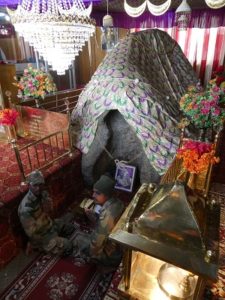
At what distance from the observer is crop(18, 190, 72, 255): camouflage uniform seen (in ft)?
8.39

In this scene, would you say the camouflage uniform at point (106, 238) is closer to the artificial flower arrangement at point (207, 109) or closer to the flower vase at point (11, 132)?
the artificial flower arrangement at point (207, 109)

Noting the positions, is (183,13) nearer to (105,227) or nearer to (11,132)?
(11,132)

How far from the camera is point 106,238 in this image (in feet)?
7.87

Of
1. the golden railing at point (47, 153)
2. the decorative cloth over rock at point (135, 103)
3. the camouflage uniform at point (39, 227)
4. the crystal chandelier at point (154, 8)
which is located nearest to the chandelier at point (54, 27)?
the decorative cloth over rock at point (135, 103)

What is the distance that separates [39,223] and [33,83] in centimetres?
258

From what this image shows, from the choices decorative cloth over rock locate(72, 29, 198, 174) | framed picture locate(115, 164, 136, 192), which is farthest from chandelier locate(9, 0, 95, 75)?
framed picture locate(115, 164, 136, 192)

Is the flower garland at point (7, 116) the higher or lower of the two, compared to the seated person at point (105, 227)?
higher

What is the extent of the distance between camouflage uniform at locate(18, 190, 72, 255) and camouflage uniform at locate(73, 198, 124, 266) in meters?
0.41

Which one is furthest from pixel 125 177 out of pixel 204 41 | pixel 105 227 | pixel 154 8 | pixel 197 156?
pixel 204 41

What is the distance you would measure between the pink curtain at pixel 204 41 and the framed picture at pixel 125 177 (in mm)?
6594

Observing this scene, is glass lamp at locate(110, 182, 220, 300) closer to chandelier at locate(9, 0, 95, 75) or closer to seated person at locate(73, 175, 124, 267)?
seated person at locate(73, 175, 124, 267)

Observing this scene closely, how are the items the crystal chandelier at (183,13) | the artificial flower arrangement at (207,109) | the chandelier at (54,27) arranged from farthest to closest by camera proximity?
the crystal chandelier at (183,13)
the artificial flower arrangement at (207,109)
the chandelier at (54,27)

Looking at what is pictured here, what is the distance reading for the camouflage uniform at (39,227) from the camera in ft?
8.39

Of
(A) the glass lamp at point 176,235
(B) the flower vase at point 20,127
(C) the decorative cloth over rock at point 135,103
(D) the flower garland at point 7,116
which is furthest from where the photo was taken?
(B) the flower vase at point 20,127
